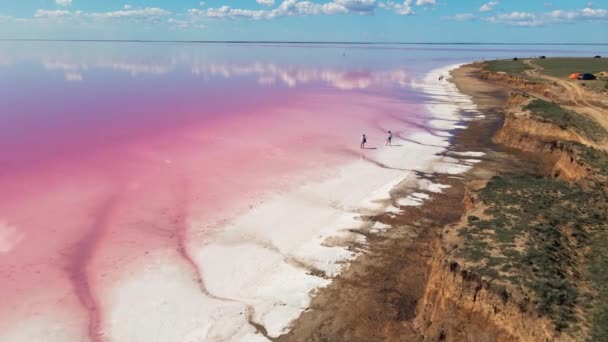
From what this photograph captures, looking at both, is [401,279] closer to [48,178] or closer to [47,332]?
[47,332]

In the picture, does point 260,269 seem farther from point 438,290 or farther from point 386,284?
point 438,290

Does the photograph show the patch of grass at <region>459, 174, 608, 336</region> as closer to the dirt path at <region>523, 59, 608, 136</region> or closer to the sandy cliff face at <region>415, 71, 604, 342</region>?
the sandy cliff face at <region>415, 71, 604, 342</region>

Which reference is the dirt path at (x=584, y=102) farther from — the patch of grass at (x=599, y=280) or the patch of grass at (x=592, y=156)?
the patch of grass at (x=599, y=280)

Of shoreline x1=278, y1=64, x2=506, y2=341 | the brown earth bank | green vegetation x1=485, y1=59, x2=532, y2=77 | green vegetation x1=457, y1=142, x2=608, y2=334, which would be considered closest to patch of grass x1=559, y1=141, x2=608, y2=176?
the brown earth bank

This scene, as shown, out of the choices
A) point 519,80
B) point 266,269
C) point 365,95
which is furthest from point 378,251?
point 519,80

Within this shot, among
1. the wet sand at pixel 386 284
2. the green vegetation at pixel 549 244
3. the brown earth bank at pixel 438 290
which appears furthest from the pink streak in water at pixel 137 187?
the green vegetation at pixel 549 244

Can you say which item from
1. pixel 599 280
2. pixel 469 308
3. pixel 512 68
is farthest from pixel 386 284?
pixel 512 68
